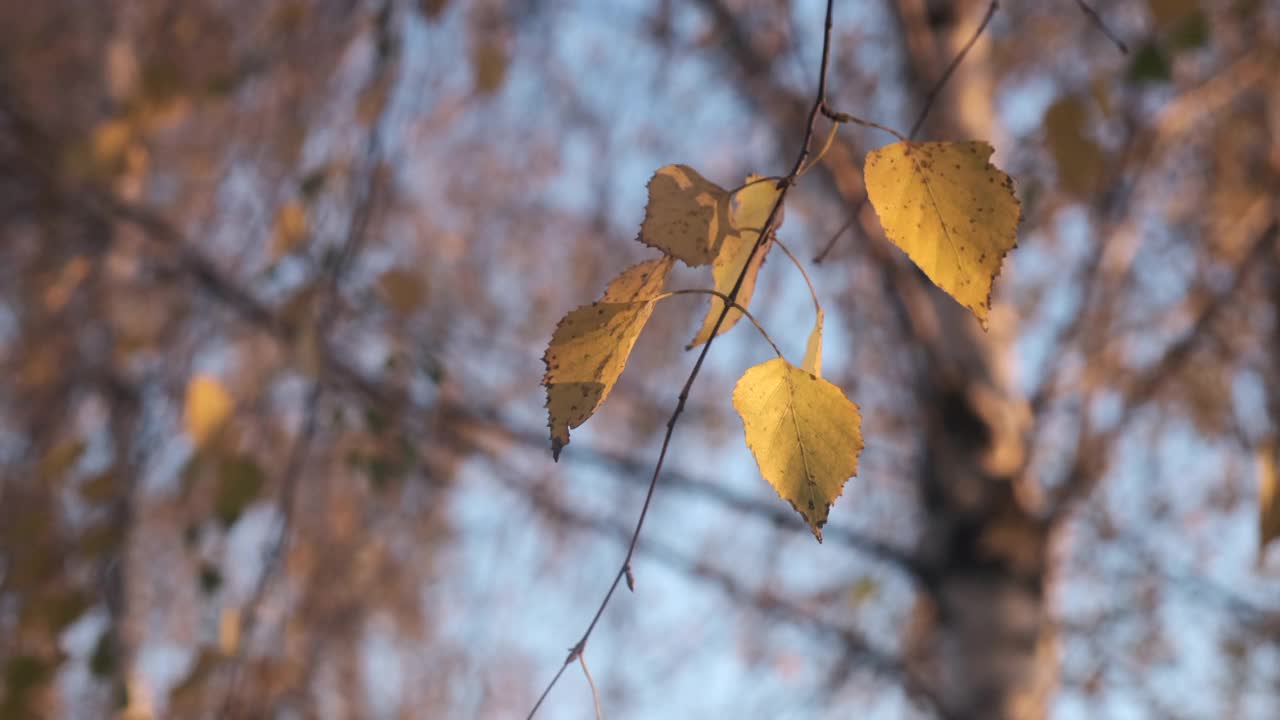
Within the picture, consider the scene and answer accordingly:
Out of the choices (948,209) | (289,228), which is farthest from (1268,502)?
(289,228)

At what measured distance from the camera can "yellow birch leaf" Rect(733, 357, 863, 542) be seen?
35 centimetres

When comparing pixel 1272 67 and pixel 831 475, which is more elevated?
pixel 1272 67

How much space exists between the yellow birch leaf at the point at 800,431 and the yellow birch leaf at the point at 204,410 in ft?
2.52

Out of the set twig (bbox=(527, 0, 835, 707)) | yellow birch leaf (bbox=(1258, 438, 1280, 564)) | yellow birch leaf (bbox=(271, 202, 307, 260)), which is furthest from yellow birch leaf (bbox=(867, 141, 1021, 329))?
yellow birch leaf (bbox=(271, 202, 307, 260))

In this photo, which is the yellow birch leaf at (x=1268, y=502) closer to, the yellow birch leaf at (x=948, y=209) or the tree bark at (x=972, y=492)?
the yellow birch leaf at (x=948, y=209)

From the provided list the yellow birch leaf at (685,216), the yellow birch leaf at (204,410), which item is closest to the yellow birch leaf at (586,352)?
the yellow birch leaf at (685,216)

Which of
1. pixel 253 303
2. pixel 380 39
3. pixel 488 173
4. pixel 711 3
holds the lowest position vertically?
pixel 380 39

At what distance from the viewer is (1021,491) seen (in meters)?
1.24

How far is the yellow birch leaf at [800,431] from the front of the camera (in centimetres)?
35

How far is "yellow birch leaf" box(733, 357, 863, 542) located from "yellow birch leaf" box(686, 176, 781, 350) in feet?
0.11

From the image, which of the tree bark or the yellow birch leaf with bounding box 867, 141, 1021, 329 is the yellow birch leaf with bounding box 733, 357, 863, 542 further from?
the tree bark

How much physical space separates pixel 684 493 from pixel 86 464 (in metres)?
1.21

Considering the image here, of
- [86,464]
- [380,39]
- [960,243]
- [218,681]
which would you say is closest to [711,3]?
[380,39]

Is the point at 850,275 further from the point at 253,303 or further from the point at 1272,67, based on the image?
the point at 253,303
